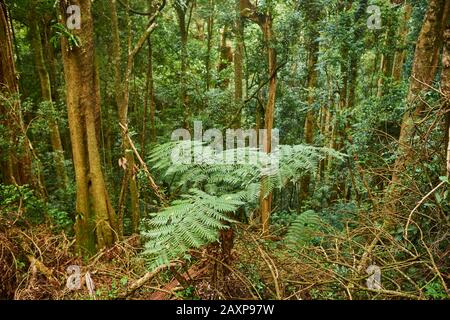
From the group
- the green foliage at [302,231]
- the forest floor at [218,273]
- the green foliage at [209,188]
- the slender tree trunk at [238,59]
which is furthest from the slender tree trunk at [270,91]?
the green foliage at [209,188]

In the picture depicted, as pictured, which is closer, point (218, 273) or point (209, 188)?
point (218, 273)

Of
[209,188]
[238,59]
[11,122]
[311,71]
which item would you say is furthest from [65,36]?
[311,71]

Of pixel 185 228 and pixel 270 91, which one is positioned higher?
pixel 270 91

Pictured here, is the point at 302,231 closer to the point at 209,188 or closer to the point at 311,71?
the point at 209,188

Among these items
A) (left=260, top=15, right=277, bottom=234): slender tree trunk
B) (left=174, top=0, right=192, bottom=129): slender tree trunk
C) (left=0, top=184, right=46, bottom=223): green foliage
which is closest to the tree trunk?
(left=0, top=184, right=46, bottom=223): green foliage

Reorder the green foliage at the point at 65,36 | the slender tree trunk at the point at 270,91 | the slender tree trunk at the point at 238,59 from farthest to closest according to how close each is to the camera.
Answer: the slender tree trunk at the point at 238,59, the slender tree trunk at the point at 270,91, the green foliage at the point at 65,36

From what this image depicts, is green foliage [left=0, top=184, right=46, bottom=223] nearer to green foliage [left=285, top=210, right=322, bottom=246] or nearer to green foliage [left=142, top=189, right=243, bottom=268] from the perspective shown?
green foliage [left=142, top=189, right=243, bottom=268]

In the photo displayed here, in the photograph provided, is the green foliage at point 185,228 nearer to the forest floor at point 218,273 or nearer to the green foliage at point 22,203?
the forest floor at point 218,273

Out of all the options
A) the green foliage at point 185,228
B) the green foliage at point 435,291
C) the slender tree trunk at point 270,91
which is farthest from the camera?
the slender tree trunk at point 270,91

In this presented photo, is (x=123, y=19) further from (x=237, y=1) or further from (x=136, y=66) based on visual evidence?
(x=237, y=1)

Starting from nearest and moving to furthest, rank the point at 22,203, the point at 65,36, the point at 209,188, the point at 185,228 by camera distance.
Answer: the point at 185,228, the point at 209,188, the point at 65,36, the point at 22,203

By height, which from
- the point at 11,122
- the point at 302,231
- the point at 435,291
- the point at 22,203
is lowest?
the point at 302,231

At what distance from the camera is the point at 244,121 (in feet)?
38.9

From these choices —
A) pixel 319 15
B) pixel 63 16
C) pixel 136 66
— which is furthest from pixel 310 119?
pixel 63 16
